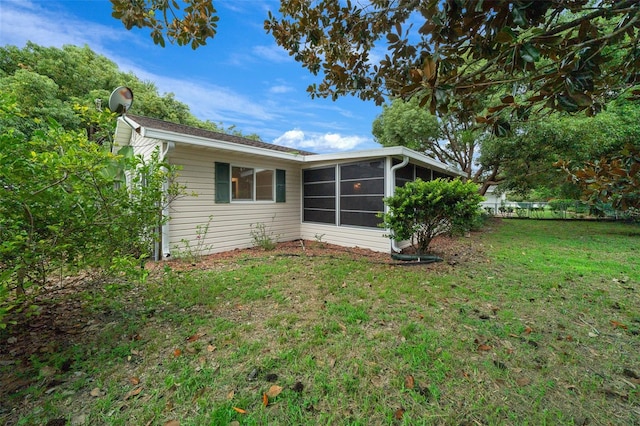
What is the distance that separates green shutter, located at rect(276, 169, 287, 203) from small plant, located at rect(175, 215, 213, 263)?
7.18ft

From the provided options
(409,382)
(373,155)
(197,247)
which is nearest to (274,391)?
(409,382)

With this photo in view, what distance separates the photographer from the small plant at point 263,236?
6911mm

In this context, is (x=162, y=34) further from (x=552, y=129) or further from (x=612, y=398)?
(x=552, y=129)

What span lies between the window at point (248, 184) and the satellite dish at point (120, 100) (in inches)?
89.2

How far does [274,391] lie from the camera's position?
176 cm

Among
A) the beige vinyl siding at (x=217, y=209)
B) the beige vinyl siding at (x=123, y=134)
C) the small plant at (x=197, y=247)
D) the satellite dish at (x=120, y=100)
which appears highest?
the satellite dish at (x=120, y=100)

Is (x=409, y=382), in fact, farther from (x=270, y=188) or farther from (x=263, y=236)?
(x=270, y=188)

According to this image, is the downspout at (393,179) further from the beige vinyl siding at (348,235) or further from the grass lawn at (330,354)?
the grass lawn at (330,354)

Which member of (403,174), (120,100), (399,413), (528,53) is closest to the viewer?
(528,53)

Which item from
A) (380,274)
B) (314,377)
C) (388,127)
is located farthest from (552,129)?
(314,377)

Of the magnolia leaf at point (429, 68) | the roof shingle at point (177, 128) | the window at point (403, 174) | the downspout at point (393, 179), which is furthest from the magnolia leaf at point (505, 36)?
Answer: the roof shingle at point (177, 128)

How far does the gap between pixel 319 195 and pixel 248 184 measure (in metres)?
2.16

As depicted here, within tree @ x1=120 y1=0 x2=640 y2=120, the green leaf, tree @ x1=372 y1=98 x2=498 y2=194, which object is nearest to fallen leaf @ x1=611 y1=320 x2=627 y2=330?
tree @ x1=120 y1=0 x2=640 y2=120

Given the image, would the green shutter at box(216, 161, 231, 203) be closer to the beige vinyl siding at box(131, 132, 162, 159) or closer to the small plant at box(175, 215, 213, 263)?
the small plant at box(175, 215, 213, 263)
